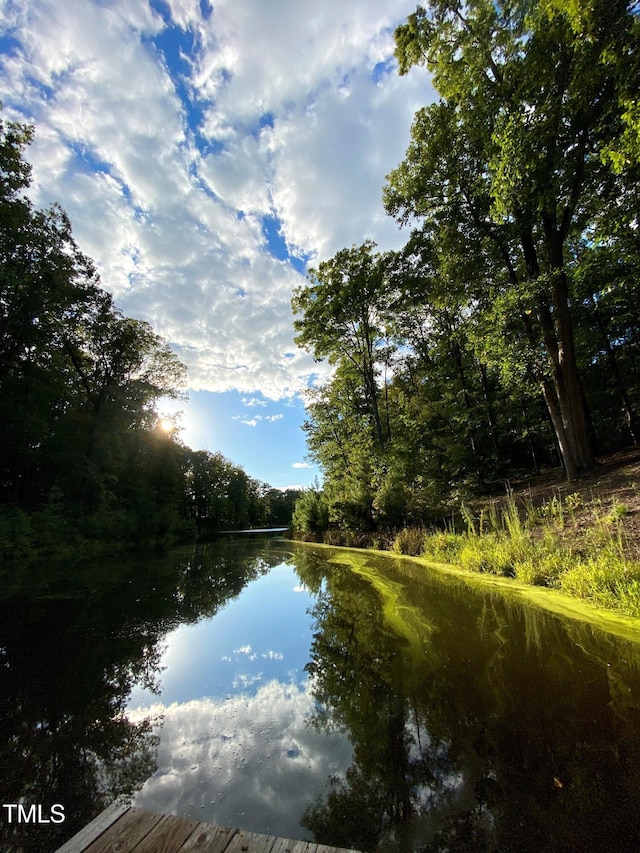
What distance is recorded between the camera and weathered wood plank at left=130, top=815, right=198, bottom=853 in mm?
1347

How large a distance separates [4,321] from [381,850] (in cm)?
1817

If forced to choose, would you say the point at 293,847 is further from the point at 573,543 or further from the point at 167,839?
the point at 573,543

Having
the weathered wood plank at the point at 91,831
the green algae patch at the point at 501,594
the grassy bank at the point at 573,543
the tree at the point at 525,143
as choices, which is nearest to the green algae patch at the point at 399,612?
the green algae patch at the point at 501,594

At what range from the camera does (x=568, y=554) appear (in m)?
5.32

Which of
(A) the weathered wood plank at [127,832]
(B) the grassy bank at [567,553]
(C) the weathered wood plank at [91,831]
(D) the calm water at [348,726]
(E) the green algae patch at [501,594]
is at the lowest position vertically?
(D) the calm water at [348,726]

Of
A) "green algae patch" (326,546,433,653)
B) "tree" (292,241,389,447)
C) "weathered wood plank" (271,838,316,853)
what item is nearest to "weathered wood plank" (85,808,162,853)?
"weathered wood plank" (271,838,316,853)

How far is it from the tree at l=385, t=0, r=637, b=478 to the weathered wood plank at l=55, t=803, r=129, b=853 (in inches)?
371

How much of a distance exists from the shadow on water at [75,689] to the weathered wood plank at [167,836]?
0.75m

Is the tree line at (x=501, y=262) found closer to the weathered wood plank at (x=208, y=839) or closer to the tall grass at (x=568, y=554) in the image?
the tall grass at (x=568, y=554)

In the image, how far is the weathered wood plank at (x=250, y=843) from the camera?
1.31 m

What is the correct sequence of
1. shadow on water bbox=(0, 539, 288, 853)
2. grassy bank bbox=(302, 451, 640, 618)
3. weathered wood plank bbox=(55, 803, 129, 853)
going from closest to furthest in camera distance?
weathered wood plank bbox=(55, 803, 129, 853), shadow on water bbox=(0, 539, 288, 853), grassy bank bbox=(302, 451, 640, 618)

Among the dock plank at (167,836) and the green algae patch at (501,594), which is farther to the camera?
the green algae patch at (501,594)

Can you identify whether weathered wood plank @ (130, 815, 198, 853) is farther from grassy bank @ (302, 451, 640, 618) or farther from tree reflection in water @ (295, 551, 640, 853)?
grassy bank @ (302, 451, 640, 618)

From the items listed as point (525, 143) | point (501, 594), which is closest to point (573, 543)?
point (501, 594)
